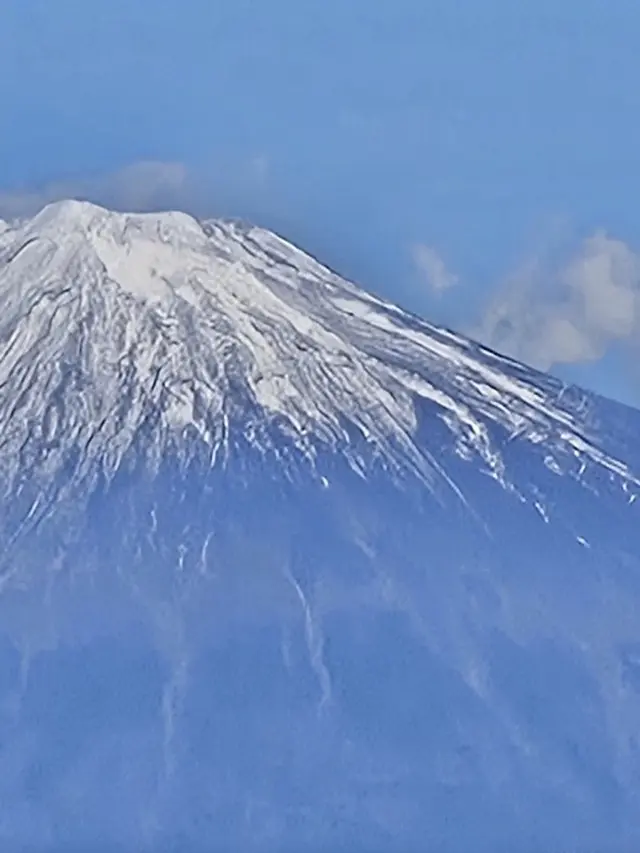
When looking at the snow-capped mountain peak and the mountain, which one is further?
the snow-capped mountain peak

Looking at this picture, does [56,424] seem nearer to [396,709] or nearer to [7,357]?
[7,357]

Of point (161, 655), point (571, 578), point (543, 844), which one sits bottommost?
point (543, 844)

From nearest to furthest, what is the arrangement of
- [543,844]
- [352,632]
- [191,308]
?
1. [543,844]
2. [352,632]
3. [191,308]

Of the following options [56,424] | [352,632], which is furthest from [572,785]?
[56,424]

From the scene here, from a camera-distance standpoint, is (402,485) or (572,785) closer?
(572,785)

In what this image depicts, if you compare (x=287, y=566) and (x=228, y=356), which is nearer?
(x=287, y=566)

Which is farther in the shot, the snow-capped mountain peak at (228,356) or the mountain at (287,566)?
the snow-capped mountain peak at (228,356)

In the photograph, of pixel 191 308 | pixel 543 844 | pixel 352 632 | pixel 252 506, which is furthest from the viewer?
pixel 191 308

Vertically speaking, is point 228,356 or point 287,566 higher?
point 228,356
